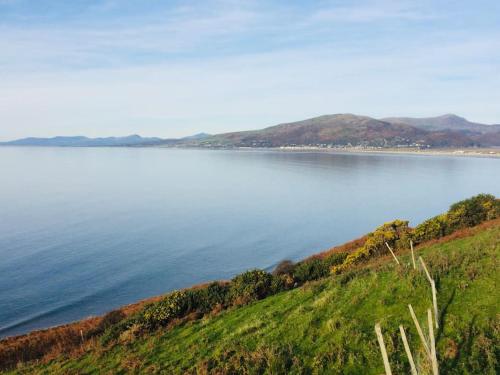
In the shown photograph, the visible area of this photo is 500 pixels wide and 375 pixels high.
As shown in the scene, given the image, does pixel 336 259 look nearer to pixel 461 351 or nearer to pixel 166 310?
pixel 166 310

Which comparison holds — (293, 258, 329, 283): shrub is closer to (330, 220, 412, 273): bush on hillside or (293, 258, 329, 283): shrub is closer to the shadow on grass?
(330, 220, 412, 273): bush on hillside

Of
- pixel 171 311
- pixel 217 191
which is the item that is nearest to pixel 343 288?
pixel 171 311

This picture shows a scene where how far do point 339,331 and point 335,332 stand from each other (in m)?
0.17

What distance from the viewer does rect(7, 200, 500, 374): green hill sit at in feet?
36.9

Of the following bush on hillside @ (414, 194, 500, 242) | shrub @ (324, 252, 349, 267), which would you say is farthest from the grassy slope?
bush on hillside @ (414, 194, 500, 242)

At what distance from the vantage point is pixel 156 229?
199 feet

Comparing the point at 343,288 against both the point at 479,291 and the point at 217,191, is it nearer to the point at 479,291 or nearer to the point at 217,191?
the point at 479,291

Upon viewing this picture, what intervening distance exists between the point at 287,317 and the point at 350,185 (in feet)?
345

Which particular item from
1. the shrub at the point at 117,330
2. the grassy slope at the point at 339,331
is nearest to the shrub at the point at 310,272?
the grassy slope at the point at 339,331

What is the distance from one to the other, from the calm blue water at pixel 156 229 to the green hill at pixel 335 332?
58.5 feet

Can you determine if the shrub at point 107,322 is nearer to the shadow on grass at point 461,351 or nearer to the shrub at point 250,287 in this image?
the shrub at point 250,287

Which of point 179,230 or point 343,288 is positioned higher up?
point 343,288

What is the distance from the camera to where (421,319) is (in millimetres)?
12875

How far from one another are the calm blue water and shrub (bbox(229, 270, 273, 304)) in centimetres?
1545
